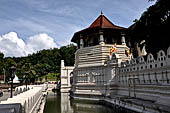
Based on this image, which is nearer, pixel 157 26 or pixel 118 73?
pixel 157 26

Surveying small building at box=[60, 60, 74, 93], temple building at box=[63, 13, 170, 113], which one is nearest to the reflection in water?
temple building at box=[63, 13, 170, 113]

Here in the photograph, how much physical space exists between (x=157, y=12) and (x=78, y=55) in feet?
48.4

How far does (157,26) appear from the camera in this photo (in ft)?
51.4

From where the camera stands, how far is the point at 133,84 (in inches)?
673

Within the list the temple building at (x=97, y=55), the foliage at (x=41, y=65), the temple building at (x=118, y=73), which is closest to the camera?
the temple building at (x=118, y=73)

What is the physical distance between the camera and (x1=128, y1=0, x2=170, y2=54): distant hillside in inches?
581

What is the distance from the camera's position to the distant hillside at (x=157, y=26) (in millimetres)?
14763

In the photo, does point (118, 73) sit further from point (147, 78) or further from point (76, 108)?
point (76, 108)

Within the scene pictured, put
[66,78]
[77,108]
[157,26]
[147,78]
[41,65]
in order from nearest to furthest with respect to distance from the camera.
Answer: [147,78]
[157,26]
[77,108]
[66,78]
[41,65]

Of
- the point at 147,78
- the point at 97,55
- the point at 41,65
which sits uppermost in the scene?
the point at 41,65

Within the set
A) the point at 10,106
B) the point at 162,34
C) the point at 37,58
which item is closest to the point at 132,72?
the point at 162,34

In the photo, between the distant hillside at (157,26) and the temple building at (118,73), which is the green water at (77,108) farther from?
the distant hillside at (157,26)

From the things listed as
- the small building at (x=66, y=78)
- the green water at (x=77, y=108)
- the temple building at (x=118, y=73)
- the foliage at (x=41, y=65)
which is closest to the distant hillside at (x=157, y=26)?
the temple building at (x=118, y=73)

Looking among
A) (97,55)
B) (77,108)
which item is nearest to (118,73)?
(97,55)
